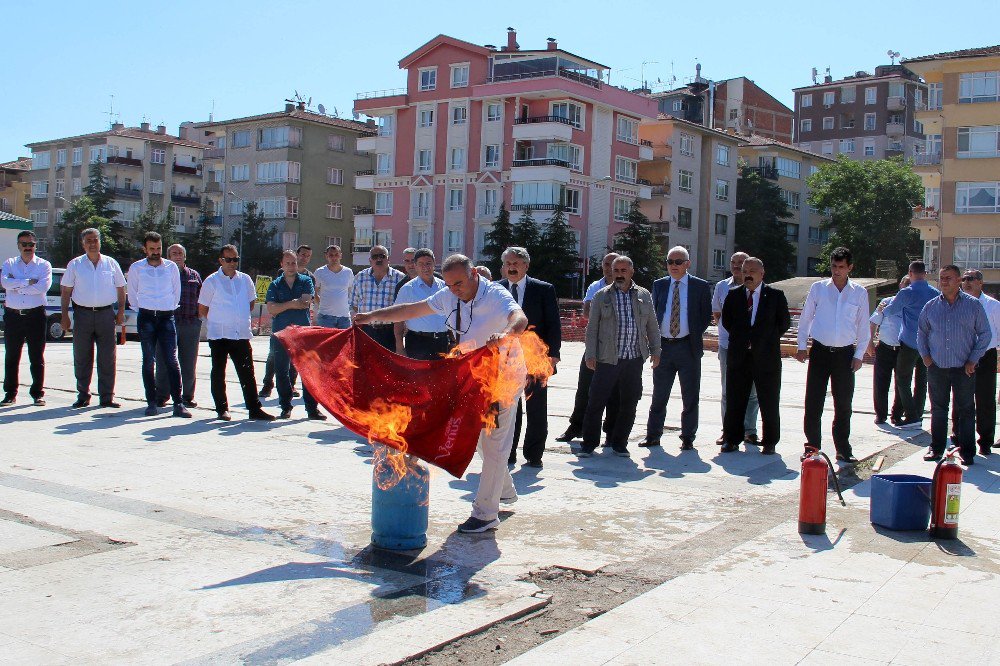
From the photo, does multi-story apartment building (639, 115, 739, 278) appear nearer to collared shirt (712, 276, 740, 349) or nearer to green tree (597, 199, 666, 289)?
green tree (597, 199, 666, 289)

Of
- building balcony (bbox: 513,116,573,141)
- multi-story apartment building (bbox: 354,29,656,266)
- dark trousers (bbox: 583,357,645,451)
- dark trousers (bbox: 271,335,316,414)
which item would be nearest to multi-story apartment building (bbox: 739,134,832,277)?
multi-story apartment building (bbox: 354,29,656,266)

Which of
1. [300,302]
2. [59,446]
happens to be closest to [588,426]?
[300,302]

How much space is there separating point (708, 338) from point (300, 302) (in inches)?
1134

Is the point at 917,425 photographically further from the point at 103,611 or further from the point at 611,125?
the point at 611,125

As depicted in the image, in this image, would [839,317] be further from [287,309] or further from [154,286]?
[154,286]

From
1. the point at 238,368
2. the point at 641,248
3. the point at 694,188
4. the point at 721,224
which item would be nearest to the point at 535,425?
the point at 238,368

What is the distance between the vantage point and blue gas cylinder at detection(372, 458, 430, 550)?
6133 mm

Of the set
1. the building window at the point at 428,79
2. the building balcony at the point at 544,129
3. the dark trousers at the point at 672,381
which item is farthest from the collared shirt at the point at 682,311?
the building window at the point at 428,79

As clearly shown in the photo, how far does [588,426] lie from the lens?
1020cm

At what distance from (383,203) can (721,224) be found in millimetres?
27300

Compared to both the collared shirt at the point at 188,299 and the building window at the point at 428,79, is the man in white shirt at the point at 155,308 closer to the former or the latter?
the collared shirt at the point at 188,299

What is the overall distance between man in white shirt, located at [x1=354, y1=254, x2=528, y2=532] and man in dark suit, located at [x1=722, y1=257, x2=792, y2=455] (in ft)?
15.2

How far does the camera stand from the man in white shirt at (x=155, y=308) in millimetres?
12211

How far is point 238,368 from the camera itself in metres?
11.9
